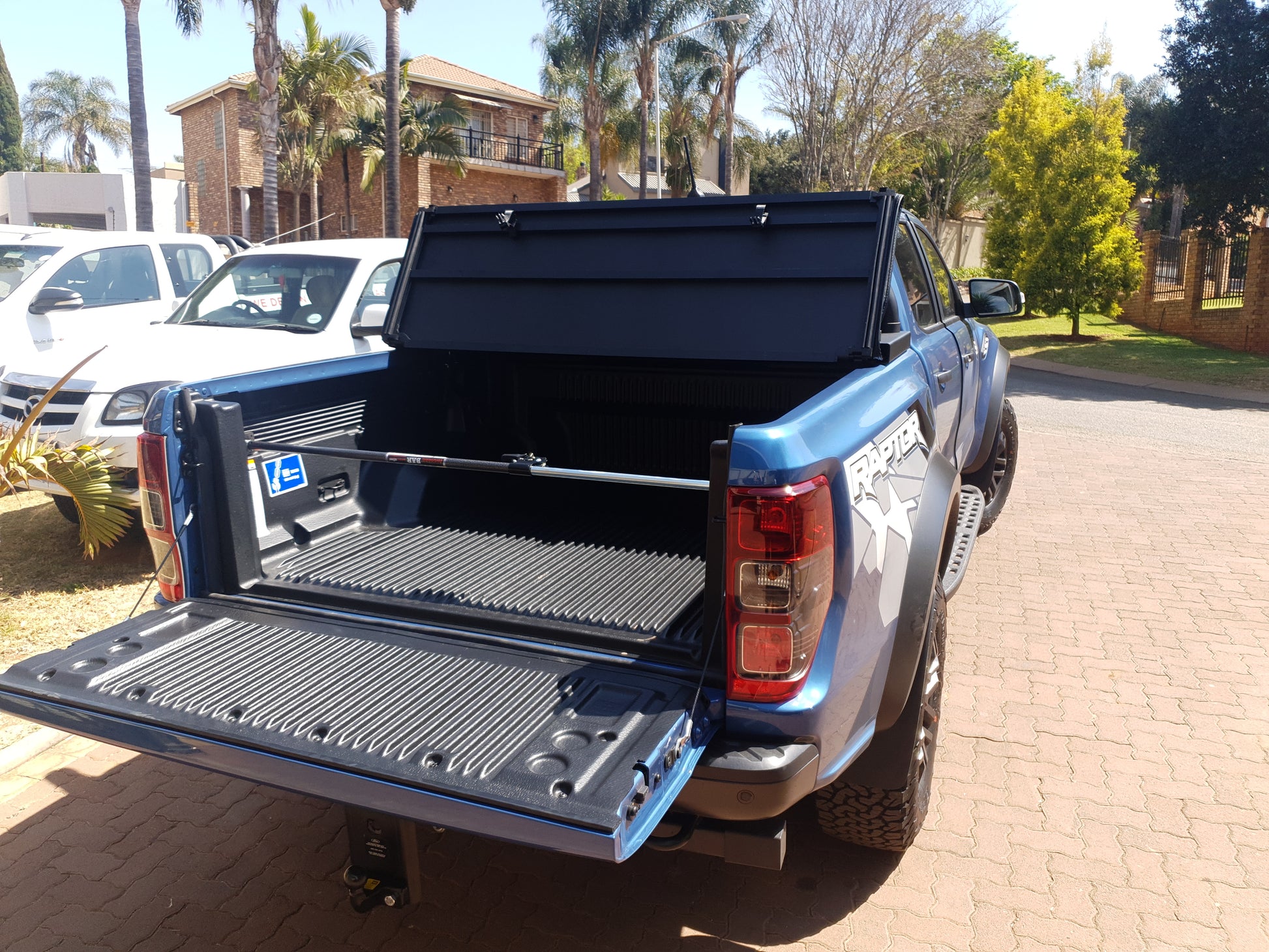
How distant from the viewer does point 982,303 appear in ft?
18.0

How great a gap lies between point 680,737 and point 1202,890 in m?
2.01

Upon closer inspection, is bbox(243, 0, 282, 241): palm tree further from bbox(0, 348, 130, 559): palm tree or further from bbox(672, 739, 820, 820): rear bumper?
bbox(672, 739, 820, 820): rear bumper

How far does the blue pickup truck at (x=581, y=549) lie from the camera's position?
2.37m

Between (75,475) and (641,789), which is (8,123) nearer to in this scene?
(75,475)

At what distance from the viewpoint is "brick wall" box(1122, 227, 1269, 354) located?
714 inches

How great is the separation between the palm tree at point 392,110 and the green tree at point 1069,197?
13.2m

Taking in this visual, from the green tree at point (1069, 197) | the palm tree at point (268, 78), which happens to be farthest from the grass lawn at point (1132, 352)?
the palm tree at point (268, 78)

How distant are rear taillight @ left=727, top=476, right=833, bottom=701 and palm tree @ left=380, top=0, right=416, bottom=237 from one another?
22.8 meters

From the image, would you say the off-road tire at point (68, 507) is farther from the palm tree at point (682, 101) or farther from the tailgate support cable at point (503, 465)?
the palm tree at point (682, 101)

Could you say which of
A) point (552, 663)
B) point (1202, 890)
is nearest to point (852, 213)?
point (552, 663)

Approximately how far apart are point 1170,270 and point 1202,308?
2.09 metres

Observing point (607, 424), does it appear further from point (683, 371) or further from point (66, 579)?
point (66, 579)

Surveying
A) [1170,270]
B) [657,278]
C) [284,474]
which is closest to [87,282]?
[284,474]

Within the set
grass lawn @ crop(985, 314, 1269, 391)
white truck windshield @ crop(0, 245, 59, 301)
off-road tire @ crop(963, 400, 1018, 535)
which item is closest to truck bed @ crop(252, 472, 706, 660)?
off-road tire @ crop(963, 400, 1018, 535)
